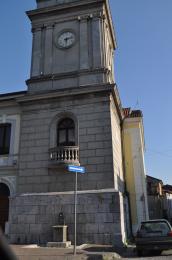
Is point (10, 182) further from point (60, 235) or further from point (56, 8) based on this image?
point (56, 8)

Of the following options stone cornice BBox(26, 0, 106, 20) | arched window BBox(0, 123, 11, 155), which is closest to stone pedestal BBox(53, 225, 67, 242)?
arched window BBox(0, 123, 11, 155)

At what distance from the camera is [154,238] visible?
1146cm

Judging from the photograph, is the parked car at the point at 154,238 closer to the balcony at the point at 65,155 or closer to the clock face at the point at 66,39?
the balcony at the point at 65,155

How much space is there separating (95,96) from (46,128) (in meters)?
3.44

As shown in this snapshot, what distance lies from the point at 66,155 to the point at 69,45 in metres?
7.89

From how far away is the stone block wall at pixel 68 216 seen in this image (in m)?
14.1

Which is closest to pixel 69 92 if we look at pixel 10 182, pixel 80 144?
pixel 80 144

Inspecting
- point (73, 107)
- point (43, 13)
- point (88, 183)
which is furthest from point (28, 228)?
point (43, 13)

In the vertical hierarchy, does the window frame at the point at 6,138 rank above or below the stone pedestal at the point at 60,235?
above

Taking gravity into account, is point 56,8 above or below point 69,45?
above

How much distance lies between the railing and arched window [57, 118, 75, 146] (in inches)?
33.6

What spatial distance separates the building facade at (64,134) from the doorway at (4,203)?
0.06 meters

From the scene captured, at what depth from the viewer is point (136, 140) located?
21266mm

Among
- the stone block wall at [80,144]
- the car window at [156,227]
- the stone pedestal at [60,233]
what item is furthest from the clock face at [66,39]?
the car window at [156,227]
